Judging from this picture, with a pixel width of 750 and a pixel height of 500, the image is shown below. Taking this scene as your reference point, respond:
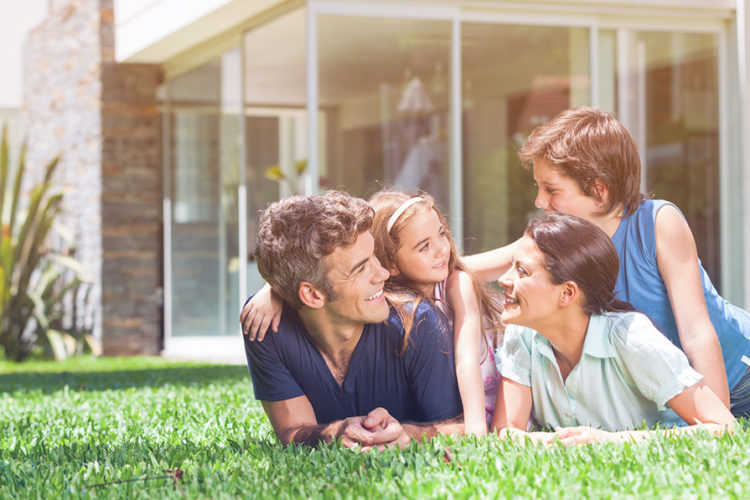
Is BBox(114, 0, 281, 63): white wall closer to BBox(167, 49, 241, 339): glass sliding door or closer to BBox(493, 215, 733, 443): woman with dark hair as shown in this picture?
BBox(167, 49, 241, 339): glass sliding door

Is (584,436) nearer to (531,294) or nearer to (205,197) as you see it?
(531,294)

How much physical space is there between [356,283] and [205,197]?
8084 millimetres

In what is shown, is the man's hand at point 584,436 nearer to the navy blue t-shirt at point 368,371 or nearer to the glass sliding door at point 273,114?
the navy blue t-shirt at point 368,371

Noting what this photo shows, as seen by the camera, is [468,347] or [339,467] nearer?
[339,467]

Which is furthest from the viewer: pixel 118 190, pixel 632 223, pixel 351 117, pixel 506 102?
pixel 118 190

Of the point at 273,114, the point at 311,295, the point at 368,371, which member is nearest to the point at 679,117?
the point at 273,114

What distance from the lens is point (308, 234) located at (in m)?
3.25

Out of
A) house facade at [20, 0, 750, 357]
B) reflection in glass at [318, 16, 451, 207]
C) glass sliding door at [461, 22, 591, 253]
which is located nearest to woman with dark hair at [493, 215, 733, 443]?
house facade at [20, 0, 750, 357]

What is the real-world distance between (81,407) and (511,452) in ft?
9.70

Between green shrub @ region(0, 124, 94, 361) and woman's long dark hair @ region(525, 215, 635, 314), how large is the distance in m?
8.27

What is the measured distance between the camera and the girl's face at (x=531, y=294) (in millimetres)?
3365

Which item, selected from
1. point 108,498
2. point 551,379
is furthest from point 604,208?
point 108,498

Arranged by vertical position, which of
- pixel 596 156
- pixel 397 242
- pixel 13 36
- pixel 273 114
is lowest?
pixel 397 242

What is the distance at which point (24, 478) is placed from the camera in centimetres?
300
